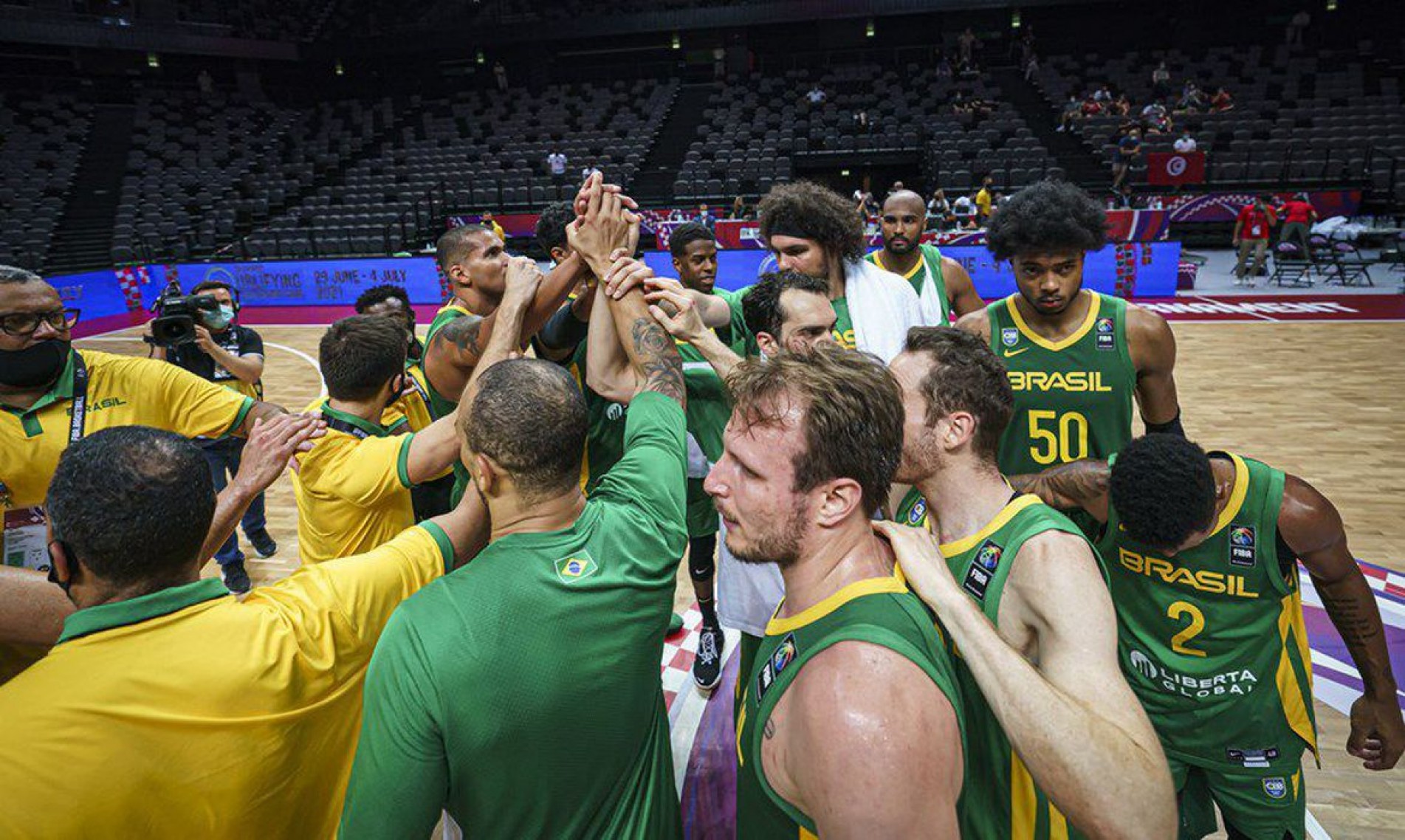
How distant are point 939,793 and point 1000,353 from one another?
2.42 meters

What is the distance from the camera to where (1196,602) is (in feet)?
7.05

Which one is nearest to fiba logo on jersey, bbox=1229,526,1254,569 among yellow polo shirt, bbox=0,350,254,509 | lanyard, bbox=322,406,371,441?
lanyard, bbox=322,406,371,441

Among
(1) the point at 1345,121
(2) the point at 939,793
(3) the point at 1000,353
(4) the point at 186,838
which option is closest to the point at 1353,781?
(3) the point at 1000,353

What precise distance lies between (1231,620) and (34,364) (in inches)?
154

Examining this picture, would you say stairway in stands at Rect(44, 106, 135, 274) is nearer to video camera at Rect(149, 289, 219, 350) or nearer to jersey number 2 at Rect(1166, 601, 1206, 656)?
video camera at Rect(149, 289, 219, 350)

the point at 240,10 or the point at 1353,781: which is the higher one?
the point at 240,10

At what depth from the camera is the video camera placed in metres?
3.65

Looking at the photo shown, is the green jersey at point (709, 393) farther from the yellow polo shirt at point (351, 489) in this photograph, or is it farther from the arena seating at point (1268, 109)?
the arena seating at point (1268, 109)

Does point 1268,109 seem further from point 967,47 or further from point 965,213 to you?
point 965,213

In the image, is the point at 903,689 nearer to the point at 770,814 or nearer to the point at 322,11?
the point at 770,814

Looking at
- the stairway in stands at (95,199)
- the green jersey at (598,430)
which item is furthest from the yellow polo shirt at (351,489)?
the stairway in stands at (95,199)

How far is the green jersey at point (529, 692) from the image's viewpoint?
1.33m

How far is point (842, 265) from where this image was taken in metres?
3.49

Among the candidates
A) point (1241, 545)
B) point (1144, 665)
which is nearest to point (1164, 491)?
point (1241, 545)
